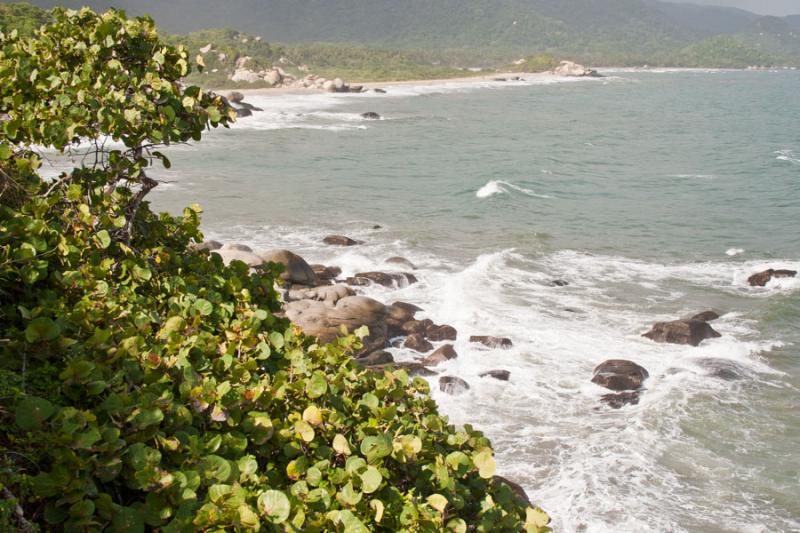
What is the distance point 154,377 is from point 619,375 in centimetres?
1183

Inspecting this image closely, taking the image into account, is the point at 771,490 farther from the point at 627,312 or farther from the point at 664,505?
the point at 627,312

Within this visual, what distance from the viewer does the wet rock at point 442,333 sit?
16.3 metres

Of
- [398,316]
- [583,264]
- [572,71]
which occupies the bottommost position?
[398,316]

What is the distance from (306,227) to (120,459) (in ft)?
74.4

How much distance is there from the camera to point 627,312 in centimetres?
1831

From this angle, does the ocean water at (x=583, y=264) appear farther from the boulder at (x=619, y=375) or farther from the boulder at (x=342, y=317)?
the boulder at (x=342, y=317)

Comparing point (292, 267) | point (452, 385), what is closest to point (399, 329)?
point (452, 385)

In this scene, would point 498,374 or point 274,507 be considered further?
point 498,374

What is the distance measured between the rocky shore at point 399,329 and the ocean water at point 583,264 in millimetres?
310

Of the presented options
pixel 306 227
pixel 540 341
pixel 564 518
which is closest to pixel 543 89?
pixel 306 227

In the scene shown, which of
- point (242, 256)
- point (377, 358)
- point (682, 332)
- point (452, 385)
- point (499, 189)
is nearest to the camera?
point (452, 385)

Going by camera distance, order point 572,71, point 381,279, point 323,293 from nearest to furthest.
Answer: point 323,293
point 381,279
point 572,71

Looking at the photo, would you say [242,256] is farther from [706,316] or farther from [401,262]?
[706,316]

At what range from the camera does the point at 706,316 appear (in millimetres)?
17922
